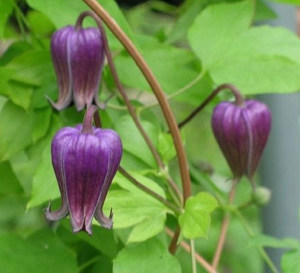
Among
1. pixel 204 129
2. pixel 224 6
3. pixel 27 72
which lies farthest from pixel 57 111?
pixel 204 129

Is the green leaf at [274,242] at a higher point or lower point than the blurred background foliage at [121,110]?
lower

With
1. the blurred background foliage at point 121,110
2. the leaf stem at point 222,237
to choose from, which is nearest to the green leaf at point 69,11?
the blurred background foliage at point 121,110

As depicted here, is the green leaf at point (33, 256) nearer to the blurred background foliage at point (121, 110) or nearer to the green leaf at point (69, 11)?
the blurred background foliage at point (121, 110)

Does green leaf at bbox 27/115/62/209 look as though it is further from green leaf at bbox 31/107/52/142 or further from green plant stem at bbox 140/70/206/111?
green plant stem at bbox 140/70/206/111

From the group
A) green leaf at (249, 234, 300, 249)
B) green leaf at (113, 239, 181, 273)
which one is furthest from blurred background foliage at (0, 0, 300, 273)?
green leaf at (249, 234, 300, 249)

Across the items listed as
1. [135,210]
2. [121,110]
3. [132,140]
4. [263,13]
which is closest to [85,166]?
[135,210]

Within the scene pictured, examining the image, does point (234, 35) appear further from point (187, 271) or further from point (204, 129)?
point (204, 129)

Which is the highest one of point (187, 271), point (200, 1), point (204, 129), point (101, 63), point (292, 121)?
point (101, 63)
